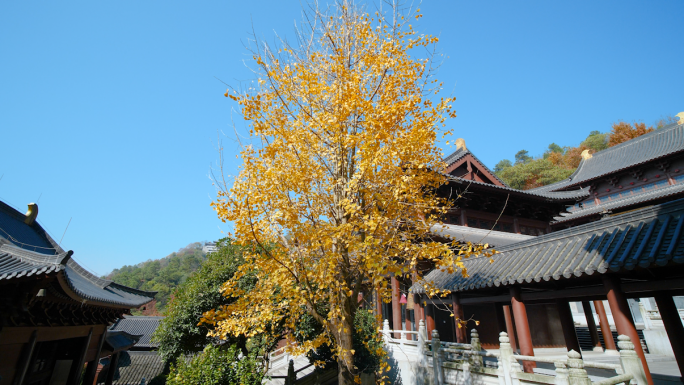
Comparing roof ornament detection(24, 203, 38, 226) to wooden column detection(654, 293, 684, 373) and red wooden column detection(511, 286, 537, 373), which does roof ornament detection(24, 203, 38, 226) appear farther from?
wooden column detection(654, 293, 684, 373)

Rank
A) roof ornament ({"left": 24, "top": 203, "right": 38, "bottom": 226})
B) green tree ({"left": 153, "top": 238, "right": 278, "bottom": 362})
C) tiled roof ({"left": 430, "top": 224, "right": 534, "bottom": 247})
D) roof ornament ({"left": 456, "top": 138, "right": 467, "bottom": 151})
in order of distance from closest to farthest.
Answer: roof ornament ({"left": 24, "top": 203, "right": 38, "bottom": 226}) → green tree ({"left": 153, "top": 238, "right": 278, "bottom": 362}) → tiled roof ({"left": 430, "top": 224, "right": 534, "bottom": 247}) → roof ornament ({"left": 456, "top": 138, "right": 467, "bottom": 151})

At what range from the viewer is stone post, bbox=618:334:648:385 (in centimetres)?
580

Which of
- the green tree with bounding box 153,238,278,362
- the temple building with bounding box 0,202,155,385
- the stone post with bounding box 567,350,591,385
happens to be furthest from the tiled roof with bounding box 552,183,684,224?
the temple building with bounding box 0,202,155,385

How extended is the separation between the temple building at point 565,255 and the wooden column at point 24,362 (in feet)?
33.0

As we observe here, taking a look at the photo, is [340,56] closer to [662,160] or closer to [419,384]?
[419,384]

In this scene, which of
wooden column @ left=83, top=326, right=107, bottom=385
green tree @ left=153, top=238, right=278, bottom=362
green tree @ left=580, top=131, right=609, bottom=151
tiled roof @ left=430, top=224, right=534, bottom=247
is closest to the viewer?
wooden column @ left=83, top=326, right=107, bottom=385

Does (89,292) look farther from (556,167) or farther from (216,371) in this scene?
(556,167)

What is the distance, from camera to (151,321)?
3644cm

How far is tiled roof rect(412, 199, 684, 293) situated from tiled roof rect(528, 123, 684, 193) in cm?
1759

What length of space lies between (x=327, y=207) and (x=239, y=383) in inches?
223

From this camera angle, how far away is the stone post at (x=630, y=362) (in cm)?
580

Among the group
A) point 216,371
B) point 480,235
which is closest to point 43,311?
point 216,371

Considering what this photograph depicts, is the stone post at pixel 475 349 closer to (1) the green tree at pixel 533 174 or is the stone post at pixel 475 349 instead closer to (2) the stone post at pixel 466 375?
(2) the stone post at pixel 466 375

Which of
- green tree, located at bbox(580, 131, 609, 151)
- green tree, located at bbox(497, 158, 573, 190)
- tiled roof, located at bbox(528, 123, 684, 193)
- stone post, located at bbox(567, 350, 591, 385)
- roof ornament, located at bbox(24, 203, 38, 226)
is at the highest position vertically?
green tree, located at bbox(580, 131, 609, 151)
